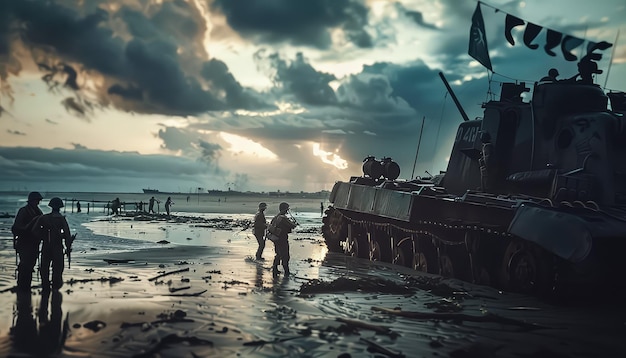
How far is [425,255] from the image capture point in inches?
686

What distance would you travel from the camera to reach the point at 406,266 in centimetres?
1869

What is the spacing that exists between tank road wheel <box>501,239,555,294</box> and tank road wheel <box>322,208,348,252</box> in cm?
1031

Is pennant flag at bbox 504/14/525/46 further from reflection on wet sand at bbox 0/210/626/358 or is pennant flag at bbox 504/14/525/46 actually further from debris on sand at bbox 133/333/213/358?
debris on sand at bbox 133/333/213/358

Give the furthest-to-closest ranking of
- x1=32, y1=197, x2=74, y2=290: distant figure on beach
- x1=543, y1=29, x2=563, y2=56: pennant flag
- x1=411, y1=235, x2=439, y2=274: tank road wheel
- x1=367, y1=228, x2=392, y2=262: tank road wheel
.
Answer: x1=367, y1=228, x2=392, y2=262: tank road wheel < x1=411, y1=235, x2=439, y2=274: tank road wheel < x1=543, y1=29, x2=563, y2=56: pennant flag < x1=32, y1=197, x2=74, y2=290: distant figure on beach

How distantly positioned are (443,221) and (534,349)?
815 centimetres

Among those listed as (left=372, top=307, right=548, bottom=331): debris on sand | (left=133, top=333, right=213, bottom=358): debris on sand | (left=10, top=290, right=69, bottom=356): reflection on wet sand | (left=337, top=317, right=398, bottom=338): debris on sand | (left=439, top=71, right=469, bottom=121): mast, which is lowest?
(left=10, top=290, right=69, bottom=356): reflection on wet sand

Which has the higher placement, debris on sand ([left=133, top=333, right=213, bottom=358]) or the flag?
the flag

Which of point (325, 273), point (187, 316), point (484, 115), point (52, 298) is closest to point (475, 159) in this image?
point (484, 115)

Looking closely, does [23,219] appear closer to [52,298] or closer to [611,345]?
[52,298]

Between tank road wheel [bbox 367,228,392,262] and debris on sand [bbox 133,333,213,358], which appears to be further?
tank road wheel [bbox 367,228,392,262]

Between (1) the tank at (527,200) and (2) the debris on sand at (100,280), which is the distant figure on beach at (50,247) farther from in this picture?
(1) the tank at (527,200)

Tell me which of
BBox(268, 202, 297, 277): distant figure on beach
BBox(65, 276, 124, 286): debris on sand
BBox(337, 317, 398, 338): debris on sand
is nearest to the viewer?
BBox(337, 317, 398, 338): debris on sand

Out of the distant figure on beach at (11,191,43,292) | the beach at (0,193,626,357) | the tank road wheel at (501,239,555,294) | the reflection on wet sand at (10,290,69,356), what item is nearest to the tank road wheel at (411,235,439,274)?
the beach at (0,193,626,357)

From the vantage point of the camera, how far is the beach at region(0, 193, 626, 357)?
7770mm
